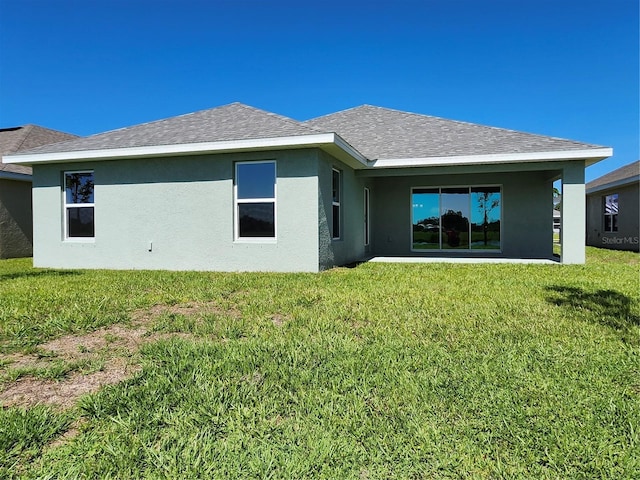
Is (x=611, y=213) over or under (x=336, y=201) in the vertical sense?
over

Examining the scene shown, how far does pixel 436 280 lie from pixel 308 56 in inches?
503

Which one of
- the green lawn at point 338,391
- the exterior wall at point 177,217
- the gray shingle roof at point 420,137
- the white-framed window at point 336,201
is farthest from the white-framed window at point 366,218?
the green lawn at point 338,391

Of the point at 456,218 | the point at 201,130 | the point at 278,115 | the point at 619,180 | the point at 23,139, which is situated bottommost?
the point at 456,218

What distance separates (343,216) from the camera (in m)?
10.7

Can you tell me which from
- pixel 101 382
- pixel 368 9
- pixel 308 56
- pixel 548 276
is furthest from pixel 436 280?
pixel 308 56

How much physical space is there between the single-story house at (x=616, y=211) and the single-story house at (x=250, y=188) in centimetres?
699

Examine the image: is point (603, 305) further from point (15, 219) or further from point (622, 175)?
point (622, 175)

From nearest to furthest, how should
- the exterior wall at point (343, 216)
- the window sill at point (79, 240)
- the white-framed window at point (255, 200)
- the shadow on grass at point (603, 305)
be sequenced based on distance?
the shadow on grass at point (603, 305), the exterior wall at point (343, 216), the white-framed window at point (255, 200), the window sill at point (79, 240)

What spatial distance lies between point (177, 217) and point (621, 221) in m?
19.5

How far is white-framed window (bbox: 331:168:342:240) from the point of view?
10.1 m

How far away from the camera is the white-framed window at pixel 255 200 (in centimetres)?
911

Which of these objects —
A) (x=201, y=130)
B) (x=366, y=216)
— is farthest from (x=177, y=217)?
(x=366, y=216)

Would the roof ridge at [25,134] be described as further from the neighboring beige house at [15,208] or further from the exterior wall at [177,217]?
the exterior wall at [177,217]

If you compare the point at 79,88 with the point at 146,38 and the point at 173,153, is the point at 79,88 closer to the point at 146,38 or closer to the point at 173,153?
the point at 146,38
